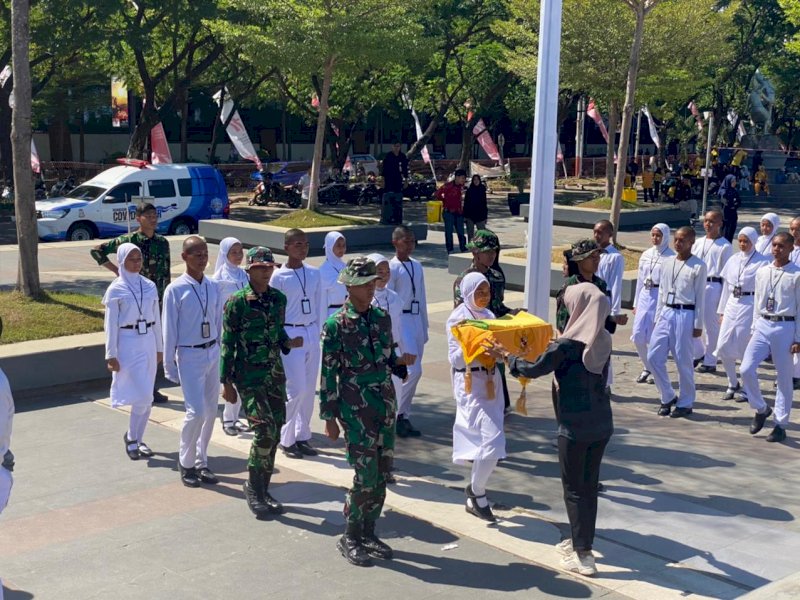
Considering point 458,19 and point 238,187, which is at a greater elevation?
point 458,19

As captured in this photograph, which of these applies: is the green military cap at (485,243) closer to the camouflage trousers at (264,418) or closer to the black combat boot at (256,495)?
the camouflage trousers at (264,418)

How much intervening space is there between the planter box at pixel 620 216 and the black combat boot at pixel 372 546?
2016 cm

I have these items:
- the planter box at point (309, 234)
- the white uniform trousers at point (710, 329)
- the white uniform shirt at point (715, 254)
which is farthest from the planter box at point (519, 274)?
the planter box at point (309, 234)

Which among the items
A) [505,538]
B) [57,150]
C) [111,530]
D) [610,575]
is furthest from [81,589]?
[57,150]

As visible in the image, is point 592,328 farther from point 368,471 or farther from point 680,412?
point 680,412

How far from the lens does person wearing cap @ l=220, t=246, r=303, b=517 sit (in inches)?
290

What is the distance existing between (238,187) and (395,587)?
3729 cm

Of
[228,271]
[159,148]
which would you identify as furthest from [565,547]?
[159,148]

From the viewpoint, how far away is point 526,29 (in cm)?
3178

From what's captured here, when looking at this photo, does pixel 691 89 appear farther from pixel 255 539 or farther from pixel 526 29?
pixel 255 539

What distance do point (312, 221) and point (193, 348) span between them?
46.4 feet

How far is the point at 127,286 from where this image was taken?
888 cm

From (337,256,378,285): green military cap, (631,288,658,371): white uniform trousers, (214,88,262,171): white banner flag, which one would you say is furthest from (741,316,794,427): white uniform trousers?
(214,88,262,171): white banner flag

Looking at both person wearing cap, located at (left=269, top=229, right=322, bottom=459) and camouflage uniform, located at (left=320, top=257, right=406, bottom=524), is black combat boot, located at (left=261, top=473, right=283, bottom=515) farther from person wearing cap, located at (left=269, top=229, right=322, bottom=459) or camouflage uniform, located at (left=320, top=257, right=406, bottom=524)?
person wearing cap, located at (left=269, top=229, right=322, bottom=459)
